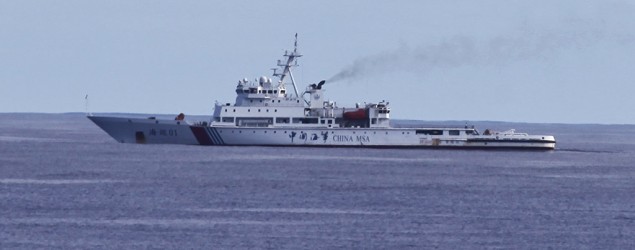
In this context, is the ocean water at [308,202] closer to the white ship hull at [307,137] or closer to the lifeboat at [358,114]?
the white ship hull at [307,137]

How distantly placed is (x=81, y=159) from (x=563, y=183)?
131 feet

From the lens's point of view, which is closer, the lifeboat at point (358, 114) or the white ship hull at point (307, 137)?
the white ship hull at point (307, 137)

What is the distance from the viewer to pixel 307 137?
396 ft

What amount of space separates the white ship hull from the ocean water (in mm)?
5831

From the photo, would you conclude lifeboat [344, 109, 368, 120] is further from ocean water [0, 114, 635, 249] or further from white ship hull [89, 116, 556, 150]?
ocean water [0, 114, 635, 249]

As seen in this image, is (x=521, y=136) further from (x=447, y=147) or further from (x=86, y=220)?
(x=86, y=220)

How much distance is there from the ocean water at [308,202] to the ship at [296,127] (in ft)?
19.0

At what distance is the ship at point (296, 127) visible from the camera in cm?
11938

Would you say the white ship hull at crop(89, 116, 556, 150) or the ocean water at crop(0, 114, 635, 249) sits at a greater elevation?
the white ship hull at crop(89, 116, 556, 150)

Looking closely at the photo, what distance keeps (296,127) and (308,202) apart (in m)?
52.1

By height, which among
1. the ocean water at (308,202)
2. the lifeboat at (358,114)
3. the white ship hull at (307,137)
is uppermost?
the lifeboat at (358,114)

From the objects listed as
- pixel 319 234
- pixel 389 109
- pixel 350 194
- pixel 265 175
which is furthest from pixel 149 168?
pixel 319 234

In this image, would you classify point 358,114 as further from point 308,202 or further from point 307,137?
point 308,202

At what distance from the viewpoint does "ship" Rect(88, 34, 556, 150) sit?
119375 millimetres
